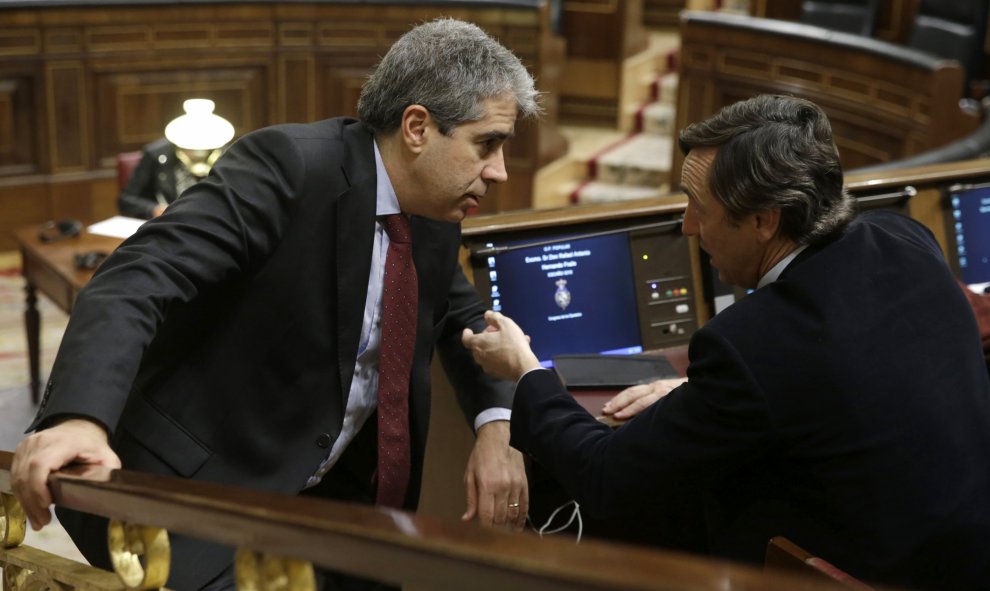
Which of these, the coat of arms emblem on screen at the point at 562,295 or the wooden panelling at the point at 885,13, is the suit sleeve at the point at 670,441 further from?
the wooden panelling at the point at 885,13

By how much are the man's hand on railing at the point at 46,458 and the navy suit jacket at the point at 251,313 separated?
237mm

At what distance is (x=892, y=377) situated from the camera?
1622 millimetres

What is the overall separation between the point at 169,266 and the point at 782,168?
85 cm

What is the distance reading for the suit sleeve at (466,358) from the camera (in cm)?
→ 214

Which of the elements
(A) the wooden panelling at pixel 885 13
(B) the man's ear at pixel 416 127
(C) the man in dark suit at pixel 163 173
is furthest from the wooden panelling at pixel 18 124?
(B) the man's ear at pixel 416 127

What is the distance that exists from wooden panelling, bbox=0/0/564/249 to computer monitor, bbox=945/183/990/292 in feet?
12.0

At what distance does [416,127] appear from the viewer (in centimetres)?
189

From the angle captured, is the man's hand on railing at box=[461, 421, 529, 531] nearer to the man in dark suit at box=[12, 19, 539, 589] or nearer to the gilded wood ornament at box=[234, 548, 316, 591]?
the man in dark suit at box=[12, 19, 539, 589]

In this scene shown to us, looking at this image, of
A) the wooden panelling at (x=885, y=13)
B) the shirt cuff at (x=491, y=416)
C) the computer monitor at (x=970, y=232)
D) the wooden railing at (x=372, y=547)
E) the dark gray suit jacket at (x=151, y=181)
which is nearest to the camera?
the wooden railing at (x=372, y=547)

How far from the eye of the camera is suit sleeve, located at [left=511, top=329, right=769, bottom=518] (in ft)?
5.33

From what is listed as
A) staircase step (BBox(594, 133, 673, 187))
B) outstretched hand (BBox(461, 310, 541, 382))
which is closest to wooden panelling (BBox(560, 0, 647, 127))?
staircase step (BBox(594, 133, 673, 187))

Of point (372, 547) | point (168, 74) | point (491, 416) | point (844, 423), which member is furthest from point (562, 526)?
point (168, 74)

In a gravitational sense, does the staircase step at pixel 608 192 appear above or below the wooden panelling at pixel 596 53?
below

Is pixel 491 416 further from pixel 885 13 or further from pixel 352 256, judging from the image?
A: pixel 885 13
